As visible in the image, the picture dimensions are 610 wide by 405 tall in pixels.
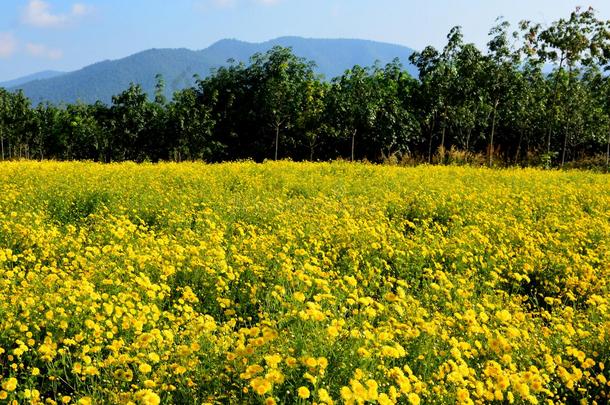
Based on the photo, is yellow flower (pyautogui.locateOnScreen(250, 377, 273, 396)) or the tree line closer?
yellow flower (pyautogui.locateOnScreen(250, 377, 273, 396))

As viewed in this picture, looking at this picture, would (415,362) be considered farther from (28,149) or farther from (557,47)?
(28,149)

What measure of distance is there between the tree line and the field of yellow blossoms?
673 inches

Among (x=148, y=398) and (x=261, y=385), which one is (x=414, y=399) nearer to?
(x=261, y=385)

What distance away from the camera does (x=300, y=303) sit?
3947mm

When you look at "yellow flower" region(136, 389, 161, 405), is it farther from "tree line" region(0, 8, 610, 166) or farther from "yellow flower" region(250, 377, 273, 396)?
"tree line" region(0, 8, 610, 166)

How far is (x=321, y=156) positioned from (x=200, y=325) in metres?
32.0

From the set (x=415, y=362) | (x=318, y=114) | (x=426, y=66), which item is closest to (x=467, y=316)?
(x=415, y=362)

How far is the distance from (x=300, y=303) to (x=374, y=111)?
955 inches

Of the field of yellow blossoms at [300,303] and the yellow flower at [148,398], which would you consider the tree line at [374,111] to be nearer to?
the field of yellow blossoms at [300,303]

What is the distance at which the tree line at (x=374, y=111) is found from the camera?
25.8 m

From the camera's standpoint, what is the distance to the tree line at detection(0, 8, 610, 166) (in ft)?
84.5

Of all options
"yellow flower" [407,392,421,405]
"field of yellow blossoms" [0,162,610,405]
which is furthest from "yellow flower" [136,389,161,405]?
"yellow flower" [407,392,421,405]

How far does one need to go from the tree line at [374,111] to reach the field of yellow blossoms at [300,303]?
17087 mm

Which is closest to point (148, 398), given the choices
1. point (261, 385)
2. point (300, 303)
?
point (261, 385)
